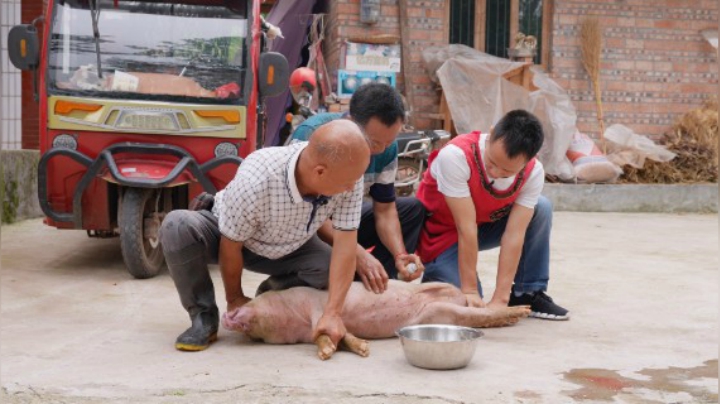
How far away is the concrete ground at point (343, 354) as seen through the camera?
2.88 meters

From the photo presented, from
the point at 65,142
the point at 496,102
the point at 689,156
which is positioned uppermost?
the point at 496,102

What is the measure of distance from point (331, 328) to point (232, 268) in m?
0.47

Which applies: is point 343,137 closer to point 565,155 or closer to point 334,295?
point 334,295

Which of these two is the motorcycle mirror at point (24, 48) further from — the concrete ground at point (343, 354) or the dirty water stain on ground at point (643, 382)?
the dirty water stain on ground at point (643, 382)

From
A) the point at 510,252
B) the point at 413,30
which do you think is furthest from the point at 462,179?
the point at 413,30

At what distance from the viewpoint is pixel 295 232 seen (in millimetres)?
3453

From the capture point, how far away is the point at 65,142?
5258 millimetres

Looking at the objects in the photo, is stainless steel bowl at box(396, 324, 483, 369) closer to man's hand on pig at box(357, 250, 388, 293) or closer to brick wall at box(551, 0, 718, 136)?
man's hand on pig at box(357, 250, 388, 293)

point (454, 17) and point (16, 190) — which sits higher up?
point (454, 17)

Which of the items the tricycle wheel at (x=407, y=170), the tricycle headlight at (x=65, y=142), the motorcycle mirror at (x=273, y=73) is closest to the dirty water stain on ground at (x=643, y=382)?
the motorcycle mirror at (x=273, y=73)

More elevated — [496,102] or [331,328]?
[496,102]

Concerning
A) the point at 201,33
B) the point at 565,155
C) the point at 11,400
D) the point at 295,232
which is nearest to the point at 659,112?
the point at 565,155

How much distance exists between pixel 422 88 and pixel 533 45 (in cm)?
144

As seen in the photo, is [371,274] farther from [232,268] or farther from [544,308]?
[544,308]
